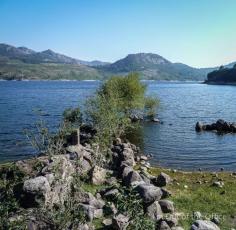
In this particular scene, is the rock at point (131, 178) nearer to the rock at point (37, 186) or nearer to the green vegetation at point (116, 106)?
the rock at point (37, 186)

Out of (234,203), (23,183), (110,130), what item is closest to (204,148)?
(110,130)

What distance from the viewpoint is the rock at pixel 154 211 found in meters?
20.8

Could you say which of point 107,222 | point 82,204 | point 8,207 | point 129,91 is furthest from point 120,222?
point 129,91

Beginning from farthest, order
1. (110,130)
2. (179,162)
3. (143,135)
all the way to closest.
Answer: (143,135), (179,162), (110,130)

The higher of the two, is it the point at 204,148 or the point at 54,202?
the point at 54,202

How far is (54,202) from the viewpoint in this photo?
1953cm

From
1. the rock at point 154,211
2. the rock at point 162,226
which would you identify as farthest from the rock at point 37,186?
the rock at point 162,226

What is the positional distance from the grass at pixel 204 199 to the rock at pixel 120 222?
449 centimetres

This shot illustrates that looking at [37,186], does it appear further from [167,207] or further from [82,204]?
[167,207]

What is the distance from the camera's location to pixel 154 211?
69.9 feet

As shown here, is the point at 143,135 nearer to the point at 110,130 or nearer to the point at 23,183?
the point at 110,130

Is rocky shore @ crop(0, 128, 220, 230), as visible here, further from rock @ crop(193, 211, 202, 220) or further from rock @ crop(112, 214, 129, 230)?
rock @ crop(193, 211, 202, 220)

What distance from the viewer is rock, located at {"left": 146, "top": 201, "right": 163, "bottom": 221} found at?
2082cm

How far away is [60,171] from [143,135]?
48.0m
